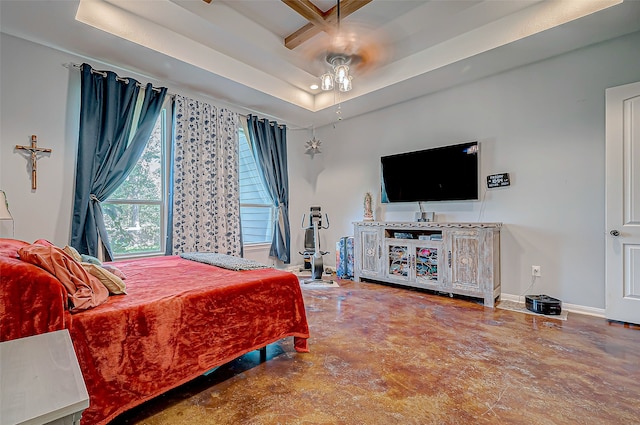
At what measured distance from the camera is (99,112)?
317cm

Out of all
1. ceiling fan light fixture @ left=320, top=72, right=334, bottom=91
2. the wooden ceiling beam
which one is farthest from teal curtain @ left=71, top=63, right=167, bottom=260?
ceiling fan light fixture @ left=320, top=72, right=334, bottom=91

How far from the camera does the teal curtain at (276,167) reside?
4.79 meters

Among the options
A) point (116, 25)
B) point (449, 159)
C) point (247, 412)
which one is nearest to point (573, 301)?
point (449, 159)

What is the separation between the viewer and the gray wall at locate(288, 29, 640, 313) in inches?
118

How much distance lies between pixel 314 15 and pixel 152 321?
9.55 ft

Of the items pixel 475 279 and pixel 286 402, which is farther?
pixel 475 279

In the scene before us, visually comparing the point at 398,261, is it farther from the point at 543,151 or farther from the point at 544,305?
the point at 543,151

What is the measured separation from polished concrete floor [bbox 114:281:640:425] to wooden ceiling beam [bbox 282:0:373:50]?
2961 millimetres

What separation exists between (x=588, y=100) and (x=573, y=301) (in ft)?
6.87

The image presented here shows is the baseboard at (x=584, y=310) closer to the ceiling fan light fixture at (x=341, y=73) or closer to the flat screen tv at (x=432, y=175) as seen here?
the flat screen tv at (x=432, y=175)

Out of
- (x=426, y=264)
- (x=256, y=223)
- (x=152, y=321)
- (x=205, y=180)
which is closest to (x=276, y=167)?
(x=256, y=223)

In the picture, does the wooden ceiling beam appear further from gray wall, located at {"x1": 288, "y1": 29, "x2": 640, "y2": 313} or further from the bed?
the bed

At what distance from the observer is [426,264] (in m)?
3.85

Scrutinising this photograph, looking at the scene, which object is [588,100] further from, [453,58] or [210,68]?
[210,68]
